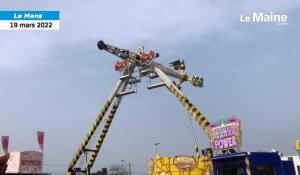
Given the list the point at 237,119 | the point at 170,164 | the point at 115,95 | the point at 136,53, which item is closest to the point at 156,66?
the point at 136,53

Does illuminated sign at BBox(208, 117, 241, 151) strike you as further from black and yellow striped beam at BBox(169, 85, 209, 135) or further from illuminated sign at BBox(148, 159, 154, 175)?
black and yellow striped beam at BBox(169, 85, 209, 135)

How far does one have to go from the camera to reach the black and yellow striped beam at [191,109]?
1483 inches

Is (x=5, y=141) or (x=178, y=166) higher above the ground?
(x=5, y=141)

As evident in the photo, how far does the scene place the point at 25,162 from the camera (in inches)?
1293

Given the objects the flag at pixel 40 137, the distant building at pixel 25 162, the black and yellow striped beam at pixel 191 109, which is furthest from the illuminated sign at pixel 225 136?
the distant building at pixel 25 162

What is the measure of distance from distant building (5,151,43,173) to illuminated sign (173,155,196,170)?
13.9m

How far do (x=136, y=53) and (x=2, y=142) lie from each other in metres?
18.7

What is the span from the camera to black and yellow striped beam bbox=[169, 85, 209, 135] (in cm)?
3766

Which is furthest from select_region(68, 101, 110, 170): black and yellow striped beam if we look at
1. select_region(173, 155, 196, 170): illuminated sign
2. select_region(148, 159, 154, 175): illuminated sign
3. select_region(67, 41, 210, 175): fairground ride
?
select_region(173, 155, 196, 170): illuminated sign

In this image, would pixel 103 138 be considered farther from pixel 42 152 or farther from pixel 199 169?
pixel 199 169

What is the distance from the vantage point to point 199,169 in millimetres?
24000

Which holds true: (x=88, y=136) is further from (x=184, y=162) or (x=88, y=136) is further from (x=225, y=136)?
(x=225, y=136)

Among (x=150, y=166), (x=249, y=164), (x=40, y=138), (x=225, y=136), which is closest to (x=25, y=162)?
(x=40, y=138)

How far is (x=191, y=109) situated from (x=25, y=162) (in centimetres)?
1738
